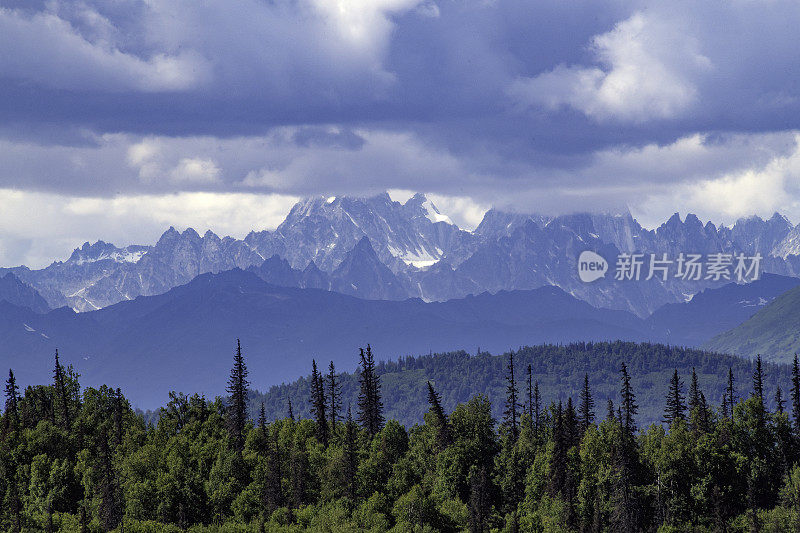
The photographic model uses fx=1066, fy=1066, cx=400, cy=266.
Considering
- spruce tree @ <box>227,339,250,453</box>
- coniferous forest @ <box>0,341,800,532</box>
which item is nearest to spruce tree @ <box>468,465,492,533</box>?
coniferous forest @ <box>0,341,800,532</box>

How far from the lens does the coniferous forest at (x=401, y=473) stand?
13500 cm

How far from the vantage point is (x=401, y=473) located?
154 m

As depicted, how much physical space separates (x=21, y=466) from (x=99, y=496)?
18.9 metres

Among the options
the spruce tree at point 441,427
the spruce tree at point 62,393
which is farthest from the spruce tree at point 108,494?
the spruce tree at point 441,427

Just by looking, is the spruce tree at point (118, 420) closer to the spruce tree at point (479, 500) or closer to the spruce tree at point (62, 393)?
the spruce tree at point (62, 393)

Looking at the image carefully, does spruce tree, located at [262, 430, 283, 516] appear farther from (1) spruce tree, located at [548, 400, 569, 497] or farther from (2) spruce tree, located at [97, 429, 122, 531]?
(1) spruce tree, located at [548, 400, 569, 497]

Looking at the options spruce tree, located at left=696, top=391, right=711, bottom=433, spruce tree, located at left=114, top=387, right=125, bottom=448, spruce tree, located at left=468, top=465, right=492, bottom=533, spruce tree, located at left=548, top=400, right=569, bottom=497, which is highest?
spruce tree, located at left=114, top=387, right=125, bottom=448

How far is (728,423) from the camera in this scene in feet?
481

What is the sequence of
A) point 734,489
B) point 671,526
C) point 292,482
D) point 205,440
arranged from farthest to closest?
1. point 205,440
2. point 292,482
3. point 734,489
4. point 671,526

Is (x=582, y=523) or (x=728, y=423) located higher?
(x=728, y=423)

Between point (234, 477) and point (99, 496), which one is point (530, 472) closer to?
point (234, 477)

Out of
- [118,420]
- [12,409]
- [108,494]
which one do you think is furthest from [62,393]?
[108,494]

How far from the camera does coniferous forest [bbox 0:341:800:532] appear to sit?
13500 centimetres

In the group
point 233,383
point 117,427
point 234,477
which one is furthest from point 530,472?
point 117,427
